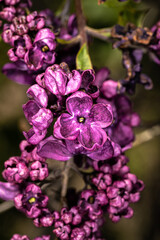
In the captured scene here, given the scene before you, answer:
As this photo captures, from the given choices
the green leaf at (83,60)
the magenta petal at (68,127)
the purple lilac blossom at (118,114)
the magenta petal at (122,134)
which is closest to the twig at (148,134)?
the purple lilac blossom at (118,114)

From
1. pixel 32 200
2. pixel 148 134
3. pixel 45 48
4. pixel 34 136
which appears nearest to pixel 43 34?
pixel 45 48

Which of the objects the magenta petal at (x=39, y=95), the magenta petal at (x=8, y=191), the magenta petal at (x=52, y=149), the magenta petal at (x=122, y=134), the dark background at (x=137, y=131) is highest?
the magenta petal at (x=39, y=95)

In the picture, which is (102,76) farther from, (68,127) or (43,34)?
(68,127)

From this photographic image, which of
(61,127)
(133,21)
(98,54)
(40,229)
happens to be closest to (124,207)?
(61,127)

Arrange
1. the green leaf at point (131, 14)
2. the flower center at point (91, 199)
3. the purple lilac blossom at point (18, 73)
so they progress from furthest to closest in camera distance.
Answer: the green leaf at point (131, 14) → the purple lilac blossom at point (18, 73) → the flower center at point (91, 199)

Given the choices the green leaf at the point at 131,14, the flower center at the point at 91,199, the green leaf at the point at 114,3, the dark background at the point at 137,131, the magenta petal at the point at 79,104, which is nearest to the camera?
the magenta petal at the point at 79,104

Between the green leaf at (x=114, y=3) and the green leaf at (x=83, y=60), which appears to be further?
the green leaf at (x=114, y=3)

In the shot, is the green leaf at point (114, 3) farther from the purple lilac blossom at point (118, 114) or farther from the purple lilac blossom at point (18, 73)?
the purple lilac blossom at point (18, 73)

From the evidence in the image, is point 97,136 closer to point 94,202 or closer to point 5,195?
point 94,202
